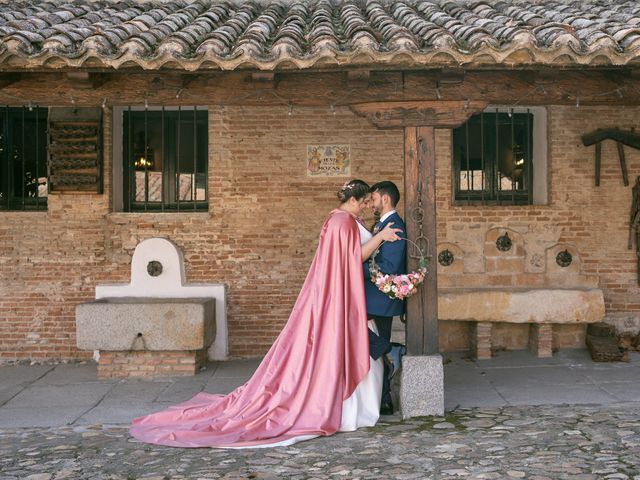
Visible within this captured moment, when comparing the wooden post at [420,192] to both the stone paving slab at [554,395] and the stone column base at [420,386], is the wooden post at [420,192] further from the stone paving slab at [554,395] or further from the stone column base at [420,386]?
the stone paving slab at [554,395]

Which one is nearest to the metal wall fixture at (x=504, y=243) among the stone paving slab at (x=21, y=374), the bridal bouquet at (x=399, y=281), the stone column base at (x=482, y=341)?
the stone column base at (x=482, y=341)

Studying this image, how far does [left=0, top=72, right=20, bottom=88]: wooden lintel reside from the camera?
572 centimetres

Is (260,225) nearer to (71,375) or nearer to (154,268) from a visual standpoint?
(154,268)

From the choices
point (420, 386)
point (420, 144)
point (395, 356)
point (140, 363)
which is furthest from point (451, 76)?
point (140, 363)

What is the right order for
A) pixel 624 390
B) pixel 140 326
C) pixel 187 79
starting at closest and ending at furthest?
1. pixel 187 79
2. pixel 624 390
3. pixel 140 326

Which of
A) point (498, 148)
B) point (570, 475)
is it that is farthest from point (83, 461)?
point (498, 148)

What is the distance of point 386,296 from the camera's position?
6.02m

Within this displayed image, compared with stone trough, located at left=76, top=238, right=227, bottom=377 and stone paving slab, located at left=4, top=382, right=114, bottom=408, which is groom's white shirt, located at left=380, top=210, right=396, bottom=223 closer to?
stone trough, located at left=76, top=238, right=227, bottom=377

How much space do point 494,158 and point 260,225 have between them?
3.11 metres

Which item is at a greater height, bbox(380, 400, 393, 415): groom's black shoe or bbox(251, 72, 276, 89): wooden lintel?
bbox(251, 72, 276, 89): wooden lintel

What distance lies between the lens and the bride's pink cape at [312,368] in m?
5.59

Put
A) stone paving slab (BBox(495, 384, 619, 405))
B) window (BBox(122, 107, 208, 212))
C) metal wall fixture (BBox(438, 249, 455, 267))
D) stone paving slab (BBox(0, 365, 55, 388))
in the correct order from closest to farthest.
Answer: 1. stone paving slab (BBox(495, 384, 619, 405))
2. stone paving slab (BBox(0, 365, 55, 388))
3. metal wall fixture (BBox(438, 249, 455, 267))
4. window (BBox(122, 107, 208, 212))

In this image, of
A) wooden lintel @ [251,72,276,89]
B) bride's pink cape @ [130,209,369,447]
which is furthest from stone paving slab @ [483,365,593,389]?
wooden lintel @ [251,72,276,89]

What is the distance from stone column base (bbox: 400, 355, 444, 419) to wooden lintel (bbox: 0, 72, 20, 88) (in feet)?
13.1
